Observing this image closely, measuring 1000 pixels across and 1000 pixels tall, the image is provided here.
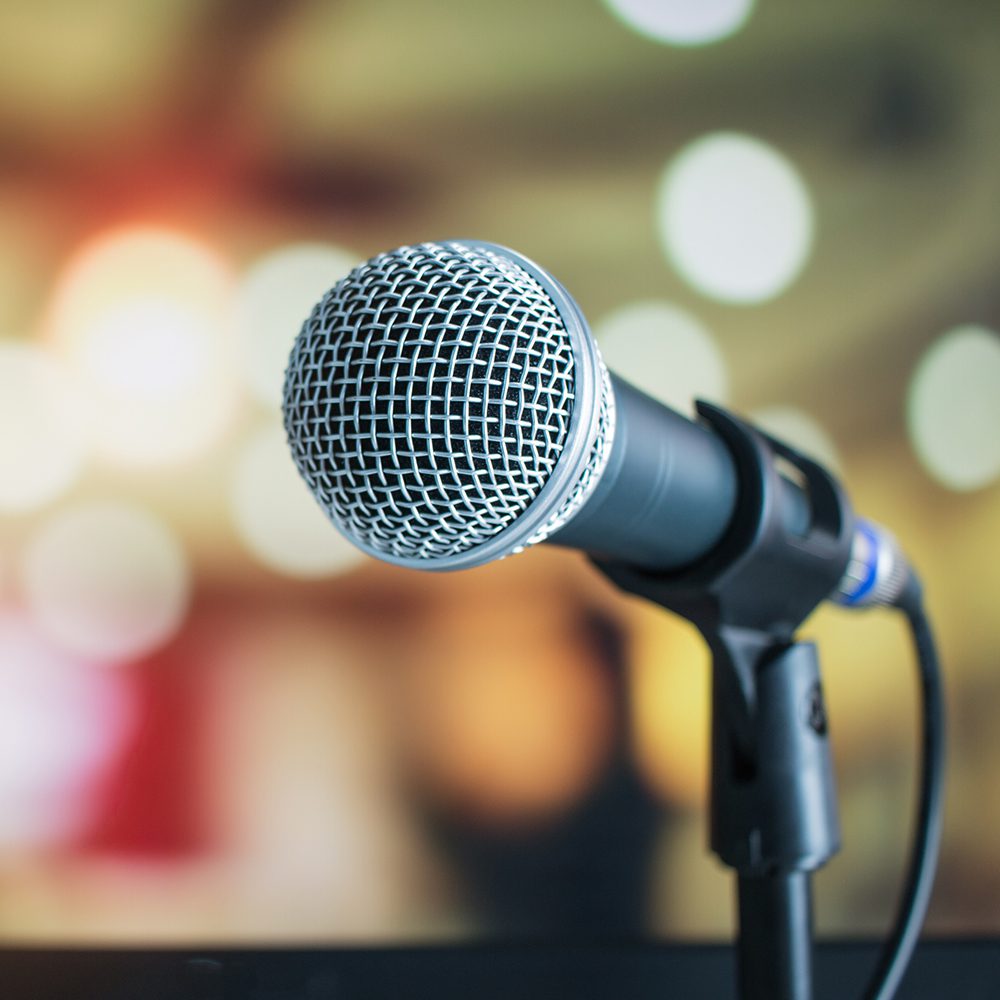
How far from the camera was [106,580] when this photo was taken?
91cm

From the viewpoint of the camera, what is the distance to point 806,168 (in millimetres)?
914

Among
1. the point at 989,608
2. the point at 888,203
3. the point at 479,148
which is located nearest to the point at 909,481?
the point at 989,608

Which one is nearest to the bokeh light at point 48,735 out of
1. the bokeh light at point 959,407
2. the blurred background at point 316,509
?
the blurred background at point 316,509

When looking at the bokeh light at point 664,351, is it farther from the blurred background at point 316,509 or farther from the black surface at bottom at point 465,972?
the black surface at bottom at point 465,972

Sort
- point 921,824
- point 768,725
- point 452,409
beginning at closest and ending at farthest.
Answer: point 452,409 < point 768,725 < point 921,824

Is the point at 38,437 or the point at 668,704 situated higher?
the point at 38,437

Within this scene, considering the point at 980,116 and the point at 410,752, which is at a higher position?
the point at 980,116

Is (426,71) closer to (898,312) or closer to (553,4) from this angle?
(553,4)

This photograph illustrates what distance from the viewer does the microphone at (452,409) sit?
13.8 inches

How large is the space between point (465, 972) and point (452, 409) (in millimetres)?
739

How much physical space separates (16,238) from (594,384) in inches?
31.2

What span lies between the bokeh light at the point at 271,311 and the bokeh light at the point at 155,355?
0.05 ft

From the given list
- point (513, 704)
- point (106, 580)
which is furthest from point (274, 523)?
point (513, 704)

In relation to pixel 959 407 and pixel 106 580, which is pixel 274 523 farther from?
pixel 959 407
